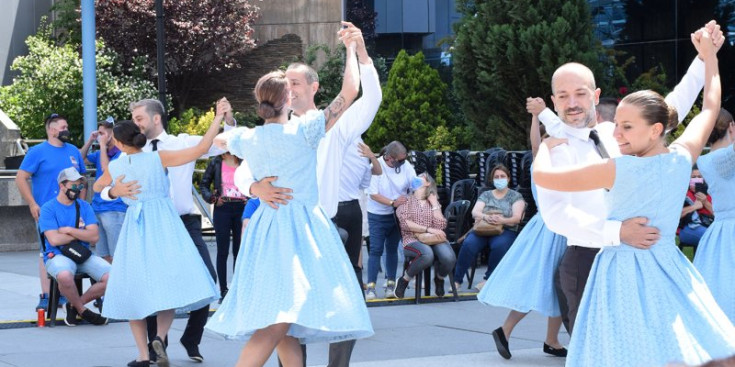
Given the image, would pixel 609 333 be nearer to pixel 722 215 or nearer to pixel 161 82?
pixel 722 215

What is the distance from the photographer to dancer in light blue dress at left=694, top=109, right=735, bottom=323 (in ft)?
22.0

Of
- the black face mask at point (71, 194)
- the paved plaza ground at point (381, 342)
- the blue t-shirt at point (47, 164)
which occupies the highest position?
the blue t-shirt at point (47, 164)

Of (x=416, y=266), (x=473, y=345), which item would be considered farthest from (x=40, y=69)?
(x=473, y=345)

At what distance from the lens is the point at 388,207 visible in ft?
40.3

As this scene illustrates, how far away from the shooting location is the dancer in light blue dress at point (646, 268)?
14.5 ft

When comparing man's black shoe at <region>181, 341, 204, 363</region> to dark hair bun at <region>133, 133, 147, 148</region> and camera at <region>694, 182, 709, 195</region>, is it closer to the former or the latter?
dark hair bun at <region>133, 133, 147, 148</region>

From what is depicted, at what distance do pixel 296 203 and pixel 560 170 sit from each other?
159 cm

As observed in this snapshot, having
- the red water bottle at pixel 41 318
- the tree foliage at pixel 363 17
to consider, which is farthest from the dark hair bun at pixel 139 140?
the tree foliage at pixel 363 17

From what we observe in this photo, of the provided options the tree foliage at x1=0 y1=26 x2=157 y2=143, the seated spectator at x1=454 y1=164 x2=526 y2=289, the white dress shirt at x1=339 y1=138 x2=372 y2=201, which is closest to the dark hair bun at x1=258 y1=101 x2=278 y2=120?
the white dress shirt at x1=339 y1=138 x2=372 y2=201

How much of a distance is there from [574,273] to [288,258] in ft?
6.86

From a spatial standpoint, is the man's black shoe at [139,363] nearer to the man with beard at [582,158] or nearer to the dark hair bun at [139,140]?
the dark hair bun at [139,140]

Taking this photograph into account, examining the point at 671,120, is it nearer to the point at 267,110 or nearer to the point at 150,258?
the point at 267,110

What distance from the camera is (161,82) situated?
58.6ft

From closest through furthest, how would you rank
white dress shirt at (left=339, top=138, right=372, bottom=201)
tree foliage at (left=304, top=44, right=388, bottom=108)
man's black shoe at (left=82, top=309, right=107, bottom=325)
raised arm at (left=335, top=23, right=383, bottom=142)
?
1. raised arm at (left=335, top=23, right=383, bottom=142)
2. white dress shirt at (left=339, top=138, right=372, bottom=201)
3. man's black shoe at (left=82, top=309, right=107, bottom=325)
4. tree foliage at (left=304, top=44, right=388, bottom=108)
